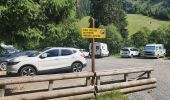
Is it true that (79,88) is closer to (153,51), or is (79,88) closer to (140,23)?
(153,51)

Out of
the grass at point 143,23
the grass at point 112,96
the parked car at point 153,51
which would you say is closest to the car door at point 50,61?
the grass at point 112,96

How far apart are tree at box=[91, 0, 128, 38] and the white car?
→ 62188 mm

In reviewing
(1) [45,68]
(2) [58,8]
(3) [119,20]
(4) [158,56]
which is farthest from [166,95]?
(3) [119,20]

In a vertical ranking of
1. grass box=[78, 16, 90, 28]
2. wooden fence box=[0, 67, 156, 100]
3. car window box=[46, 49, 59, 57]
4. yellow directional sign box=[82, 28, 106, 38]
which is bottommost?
wooden fence box=[0, 67, 156, 100]

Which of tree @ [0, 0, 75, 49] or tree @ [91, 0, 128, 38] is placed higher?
tree @ [91, 0, 128, 38]

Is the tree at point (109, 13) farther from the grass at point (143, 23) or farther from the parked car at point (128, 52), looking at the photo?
the parked car at point (128, 52)

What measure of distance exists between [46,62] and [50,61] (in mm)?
243

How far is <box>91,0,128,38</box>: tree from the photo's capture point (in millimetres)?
83438

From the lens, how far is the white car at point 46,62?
62.4ft

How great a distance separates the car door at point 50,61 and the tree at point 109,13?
2490 inches

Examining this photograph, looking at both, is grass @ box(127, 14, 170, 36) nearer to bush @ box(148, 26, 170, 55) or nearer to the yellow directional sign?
bush @ box(148, 26, 170, 55)

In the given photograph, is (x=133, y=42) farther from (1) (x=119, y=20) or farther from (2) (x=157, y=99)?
(2) (x=157, y=99)

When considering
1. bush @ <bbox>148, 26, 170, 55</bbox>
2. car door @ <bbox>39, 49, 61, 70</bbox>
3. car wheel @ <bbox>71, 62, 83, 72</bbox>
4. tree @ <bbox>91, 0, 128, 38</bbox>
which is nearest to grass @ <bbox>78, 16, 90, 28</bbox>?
tree @ <bbox>91, 0, 128, 38</bbox>

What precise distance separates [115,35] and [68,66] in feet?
146
